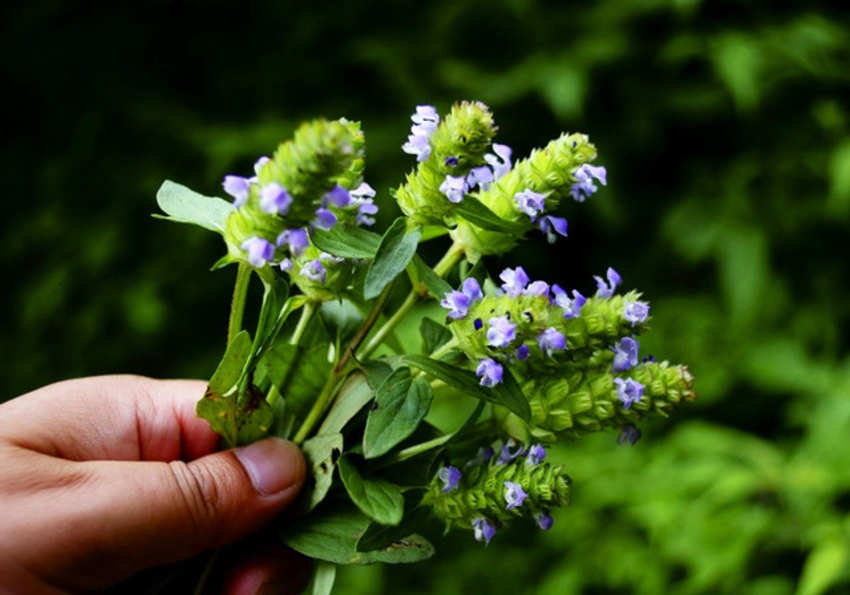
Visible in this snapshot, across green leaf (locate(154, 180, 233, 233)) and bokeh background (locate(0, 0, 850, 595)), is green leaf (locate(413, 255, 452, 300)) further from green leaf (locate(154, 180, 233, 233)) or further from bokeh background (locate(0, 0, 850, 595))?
bokeh background (locate(0, 0, 850, 595))

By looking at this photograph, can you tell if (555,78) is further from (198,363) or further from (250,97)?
(198,363)

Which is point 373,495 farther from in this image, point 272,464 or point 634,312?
point 634,312

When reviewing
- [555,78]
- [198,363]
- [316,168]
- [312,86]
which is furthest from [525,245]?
[316,168]

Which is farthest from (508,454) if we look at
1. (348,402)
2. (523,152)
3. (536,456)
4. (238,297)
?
(523,152)

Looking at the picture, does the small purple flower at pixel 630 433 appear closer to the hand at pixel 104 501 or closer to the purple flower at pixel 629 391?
the purple flower at pixel 629 391

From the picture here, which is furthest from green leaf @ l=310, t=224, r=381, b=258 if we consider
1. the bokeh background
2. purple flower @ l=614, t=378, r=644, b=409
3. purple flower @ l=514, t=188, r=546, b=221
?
the bokeh background

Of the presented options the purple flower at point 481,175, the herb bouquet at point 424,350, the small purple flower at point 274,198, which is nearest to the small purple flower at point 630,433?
the herb bouquet at point 424,350
